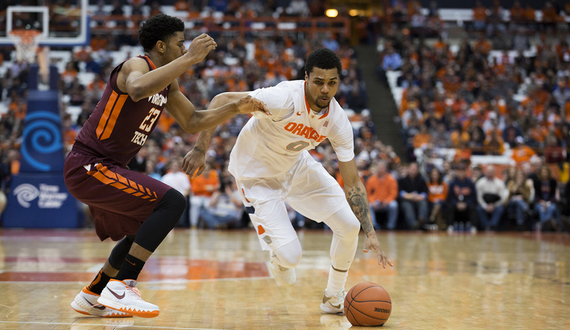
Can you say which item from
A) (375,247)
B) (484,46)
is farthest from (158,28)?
(484,46)

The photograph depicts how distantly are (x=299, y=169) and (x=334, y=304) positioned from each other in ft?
4.05

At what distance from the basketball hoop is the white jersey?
10.2 meters

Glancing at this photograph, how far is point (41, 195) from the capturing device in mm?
13250

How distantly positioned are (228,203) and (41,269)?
723cm

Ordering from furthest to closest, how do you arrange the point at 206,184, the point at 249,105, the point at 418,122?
1. the point at 418,122
2. the point at 206,184
3. the point at 249,105

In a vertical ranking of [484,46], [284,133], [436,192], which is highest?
[484,46]

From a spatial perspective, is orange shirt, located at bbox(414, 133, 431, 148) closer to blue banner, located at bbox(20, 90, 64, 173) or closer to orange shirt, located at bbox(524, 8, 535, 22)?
blue banner, located at bbox(20, 90, 64, 173)

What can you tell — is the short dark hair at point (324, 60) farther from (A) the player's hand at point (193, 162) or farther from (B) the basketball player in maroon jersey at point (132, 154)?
(A) the player's hand at point (193, 162)

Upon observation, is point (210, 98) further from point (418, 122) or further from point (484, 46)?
point (484, 46)

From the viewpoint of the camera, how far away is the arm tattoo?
4734 millimetres

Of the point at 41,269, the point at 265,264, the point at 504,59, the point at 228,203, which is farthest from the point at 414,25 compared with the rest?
the point at 41,269

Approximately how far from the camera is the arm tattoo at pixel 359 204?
15.5 feet

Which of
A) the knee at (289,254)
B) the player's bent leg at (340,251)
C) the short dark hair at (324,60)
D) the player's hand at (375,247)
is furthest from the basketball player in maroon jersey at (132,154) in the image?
the player's hand at (375,247)

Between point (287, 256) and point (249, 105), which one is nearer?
point (249, 105)
